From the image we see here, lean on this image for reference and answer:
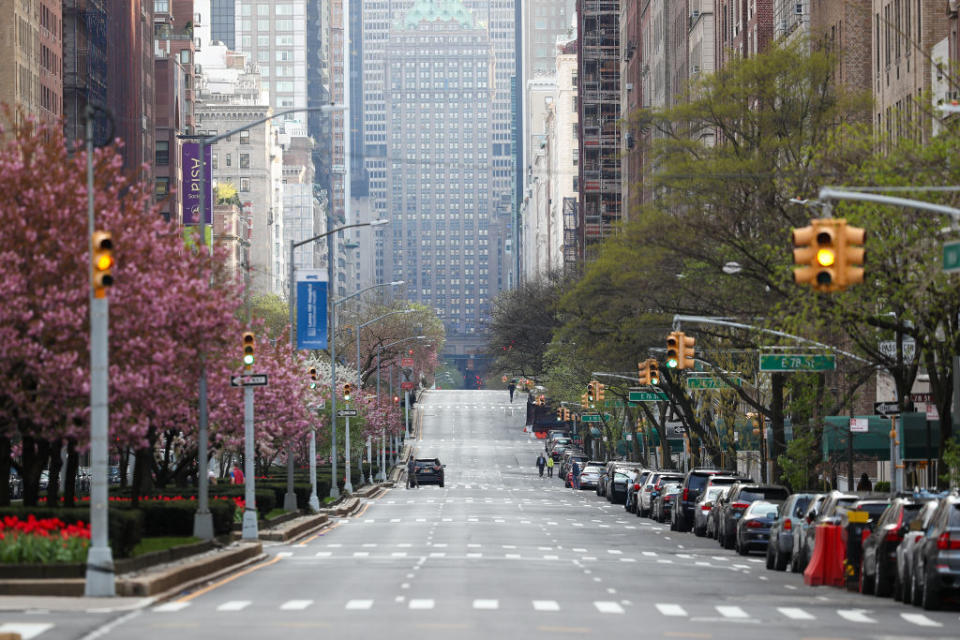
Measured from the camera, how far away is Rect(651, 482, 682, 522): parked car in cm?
6209

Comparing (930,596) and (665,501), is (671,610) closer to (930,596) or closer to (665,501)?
(930,596)

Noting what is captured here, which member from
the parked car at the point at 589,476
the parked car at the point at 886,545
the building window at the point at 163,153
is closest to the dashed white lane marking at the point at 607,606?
the parked car at the point at 886,545

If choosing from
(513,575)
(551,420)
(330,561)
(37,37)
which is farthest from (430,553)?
(551,420)

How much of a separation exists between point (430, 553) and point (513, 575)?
323 inches

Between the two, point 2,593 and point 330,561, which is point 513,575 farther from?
point 2,593

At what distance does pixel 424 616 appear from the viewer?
877 inches

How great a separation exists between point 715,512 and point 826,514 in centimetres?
1637

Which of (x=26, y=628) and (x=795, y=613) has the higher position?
(x=26, y=628)

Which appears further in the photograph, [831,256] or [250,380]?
[250,380]

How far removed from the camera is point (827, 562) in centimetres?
3147

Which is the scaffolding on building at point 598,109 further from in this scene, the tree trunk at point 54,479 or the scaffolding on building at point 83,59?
the tree trunk at point 54,479

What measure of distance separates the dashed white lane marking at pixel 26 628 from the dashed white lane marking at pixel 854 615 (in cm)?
1004

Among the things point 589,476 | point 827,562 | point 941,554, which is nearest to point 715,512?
point 827,562

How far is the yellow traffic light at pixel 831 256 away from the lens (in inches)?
870
